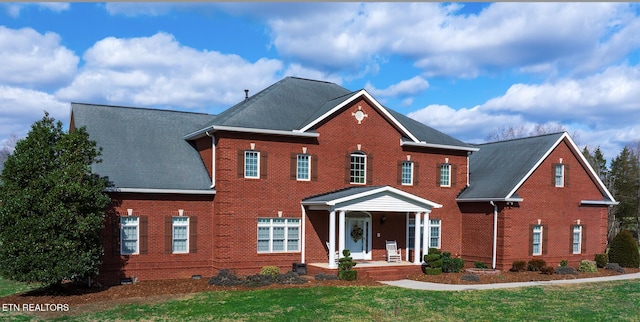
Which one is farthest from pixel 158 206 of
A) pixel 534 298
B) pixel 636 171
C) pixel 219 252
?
pixel 636 171

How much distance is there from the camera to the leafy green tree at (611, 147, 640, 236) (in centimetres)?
6119

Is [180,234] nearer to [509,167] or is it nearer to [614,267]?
[509,167]

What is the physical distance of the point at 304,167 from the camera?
25.7 meters

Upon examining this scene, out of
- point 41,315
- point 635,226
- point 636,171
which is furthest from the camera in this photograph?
point 636,171

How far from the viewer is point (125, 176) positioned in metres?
23.0

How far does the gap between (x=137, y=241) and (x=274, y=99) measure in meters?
8.91

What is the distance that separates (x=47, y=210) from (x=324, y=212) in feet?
38.4

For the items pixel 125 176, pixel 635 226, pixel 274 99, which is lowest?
pixel 635 226

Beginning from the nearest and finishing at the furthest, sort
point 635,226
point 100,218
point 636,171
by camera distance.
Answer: point 100,218 → point 635,226 → point 636,171

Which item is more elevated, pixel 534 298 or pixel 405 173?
pixel 405 173

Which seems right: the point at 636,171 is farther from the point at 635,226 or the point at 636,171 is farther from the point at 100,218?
the point at 100,218

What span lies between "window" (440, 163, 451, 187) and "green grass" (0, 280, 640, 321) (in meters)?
9.46

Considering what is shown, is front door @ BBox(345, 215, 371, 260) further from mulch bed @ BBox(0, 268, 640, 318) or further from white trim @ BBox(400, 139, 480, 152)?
white trim @ BBox(400, 139, 480, 152)

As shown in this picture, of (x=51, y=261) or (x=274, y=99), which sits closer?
(x=51, y=261)
